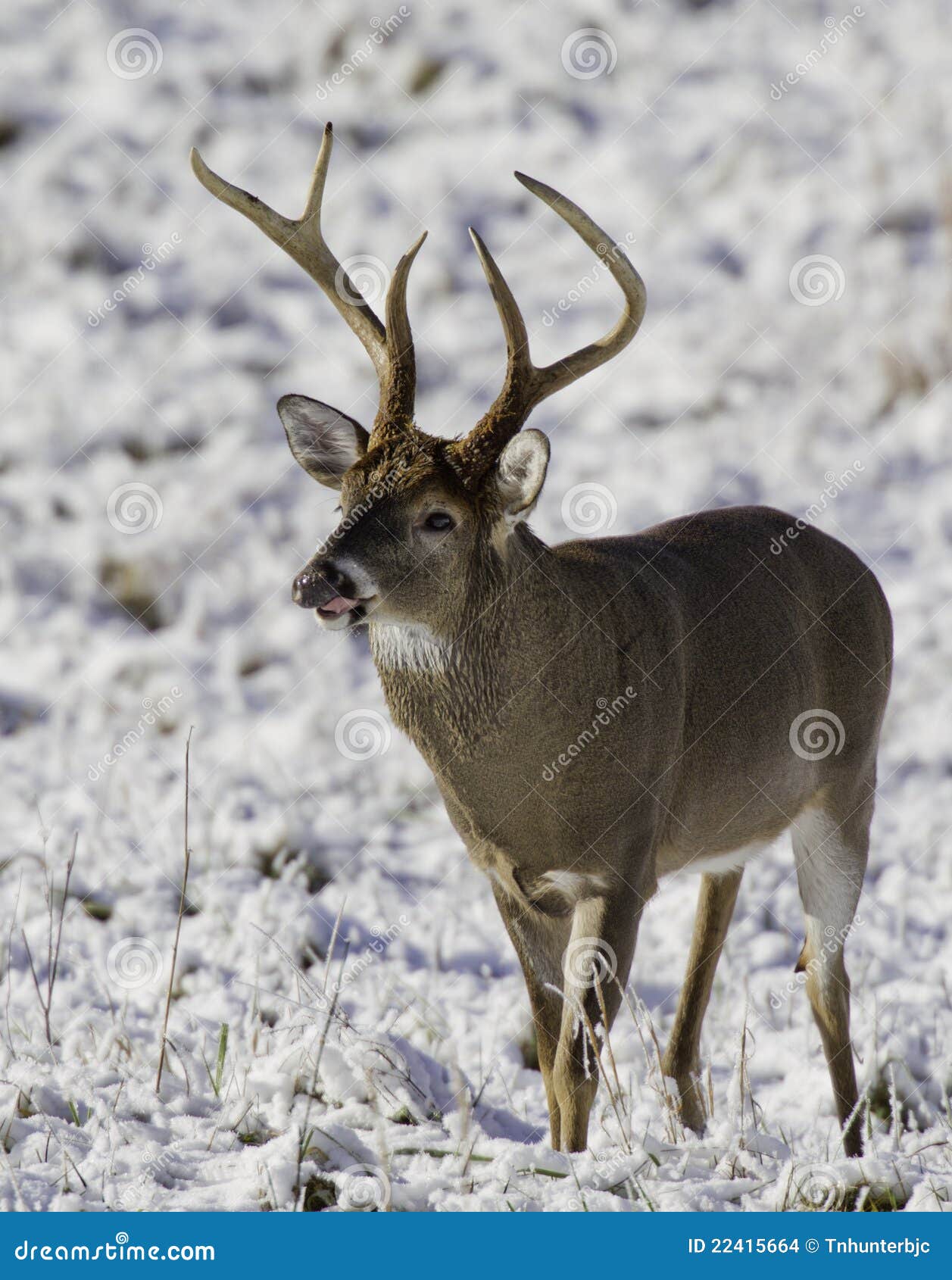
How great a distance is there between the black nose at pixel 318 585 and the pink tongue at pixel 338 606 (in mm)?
26

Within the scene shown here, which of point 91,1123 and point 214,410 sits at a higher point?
point 214,410

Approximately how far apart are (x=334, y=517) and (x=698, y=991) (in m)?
4.45

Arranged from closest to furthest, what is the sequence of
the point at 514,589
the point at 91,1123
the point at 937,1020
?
1. the point at 91,1123
2. the point at 514,589
3. the point at 937,1020

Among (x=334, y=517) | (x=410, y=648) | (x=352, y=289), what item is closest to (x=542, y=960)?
(x=410, y=648)

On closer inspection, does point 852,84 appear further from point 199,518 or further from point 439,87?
point 199,518

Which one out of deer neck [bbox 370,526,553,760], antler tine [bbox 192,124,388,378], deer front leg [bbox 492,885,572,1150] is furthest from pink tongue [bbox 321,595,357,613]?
deer front leg [bbox 492,885,572,1150]

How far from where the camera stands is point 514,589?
3928mm

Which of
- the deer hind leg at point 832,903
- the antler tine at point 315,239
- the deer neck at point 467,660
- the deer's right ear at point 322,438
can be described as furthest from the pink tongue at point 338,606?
the deer hind leg at point 832,903

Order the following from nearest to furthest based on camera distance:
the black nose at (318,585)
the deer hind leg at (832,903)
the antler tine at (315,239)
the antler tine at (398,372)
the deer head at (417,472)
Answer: the black nose at (318,585), the deer head at (417,472), the antler tine at (398,372), the antler tine at (315,239), the deer hind leg at (832,903)

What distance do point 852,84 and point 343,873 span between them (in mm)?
8185

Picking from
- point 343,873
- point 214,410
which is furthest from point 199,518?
point 343,873

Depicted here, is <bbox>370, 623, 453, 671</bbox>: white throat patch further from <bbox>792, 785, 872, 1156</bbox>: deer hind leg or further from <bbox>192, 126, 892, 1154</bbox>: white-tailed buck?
<bbox>792, 785, 872, 1156</bbox>: deer hind leg

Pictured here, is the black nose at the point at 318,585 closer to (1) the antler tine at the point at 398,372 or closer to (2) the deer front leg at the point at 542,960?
(1) the antler tine at the point at 398,372

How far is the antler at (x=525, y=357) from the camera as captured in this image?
3850mm
